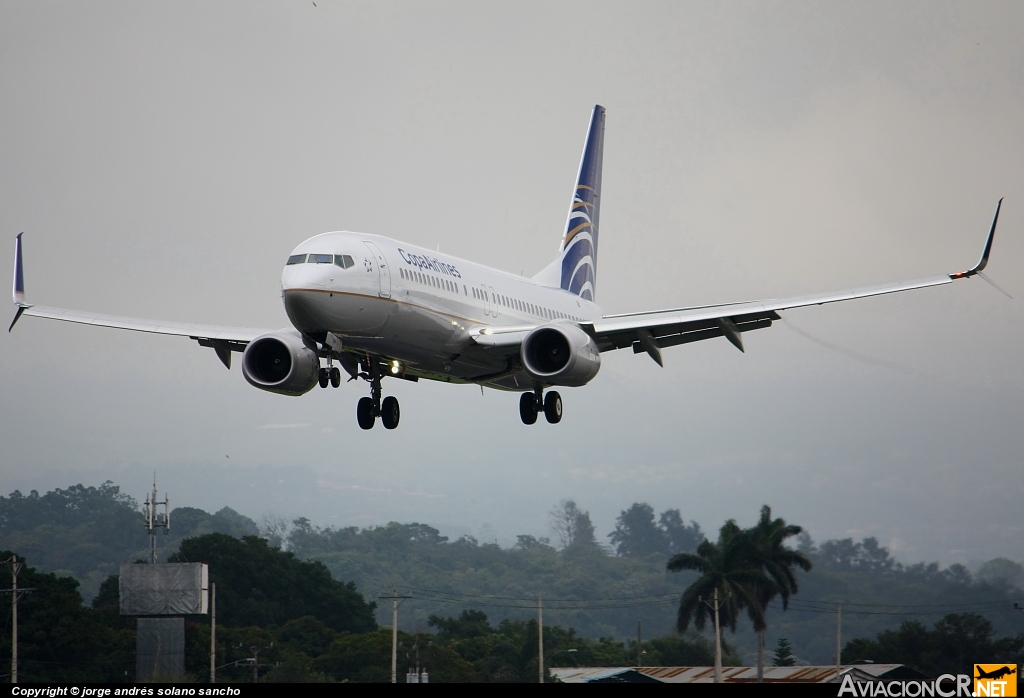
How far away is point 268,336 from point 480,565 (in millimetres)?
82542

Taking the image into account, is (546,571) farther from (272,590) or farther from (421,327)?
(421,327)

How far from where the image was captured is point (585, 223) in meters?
52.4

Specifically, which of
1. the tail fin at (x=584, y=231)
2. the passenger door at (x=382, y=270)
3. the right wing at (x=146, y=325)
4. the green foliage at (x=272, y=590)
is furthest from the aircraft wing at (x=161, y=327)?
the green foliage at (x=272, y=590)

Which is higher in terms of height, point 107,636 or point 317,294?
point 317,294

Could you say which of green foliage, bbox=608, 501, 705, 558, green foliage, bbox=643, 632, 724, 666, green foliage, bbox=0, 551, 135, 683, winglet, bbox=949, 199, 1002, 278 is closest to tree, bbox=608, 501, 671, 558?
green foliage, bbox=608, 501, 705, 558

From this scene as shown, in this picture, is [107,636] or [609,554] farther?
[609,554]

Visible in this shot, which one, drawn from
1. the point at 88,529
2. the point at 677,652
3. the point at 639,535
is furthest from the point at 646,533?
the point at 88,529

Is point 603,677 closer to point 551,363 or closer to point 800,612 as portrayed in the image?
point 800,612

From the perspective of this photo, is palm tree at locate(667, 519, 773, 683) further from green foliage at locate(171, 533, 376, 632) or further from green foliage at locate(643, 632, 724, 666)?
green foliage at locate(171, 533, 376, 632)

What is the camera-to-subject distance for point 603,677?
196ft

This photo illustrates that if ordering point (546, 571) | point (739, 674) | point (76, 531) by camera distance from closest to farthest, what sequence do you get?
point (739, 674) → point (546, 571) → point (76, 531)

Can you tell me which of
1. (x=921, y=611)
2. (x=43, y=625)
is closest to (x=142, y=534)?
(x=43, y=625)

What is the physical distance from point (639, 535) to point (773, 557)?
48428 millimetres

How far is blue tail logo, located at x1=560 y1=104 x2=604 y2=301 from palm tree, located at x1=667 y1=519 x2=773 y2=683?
55.3 feet
